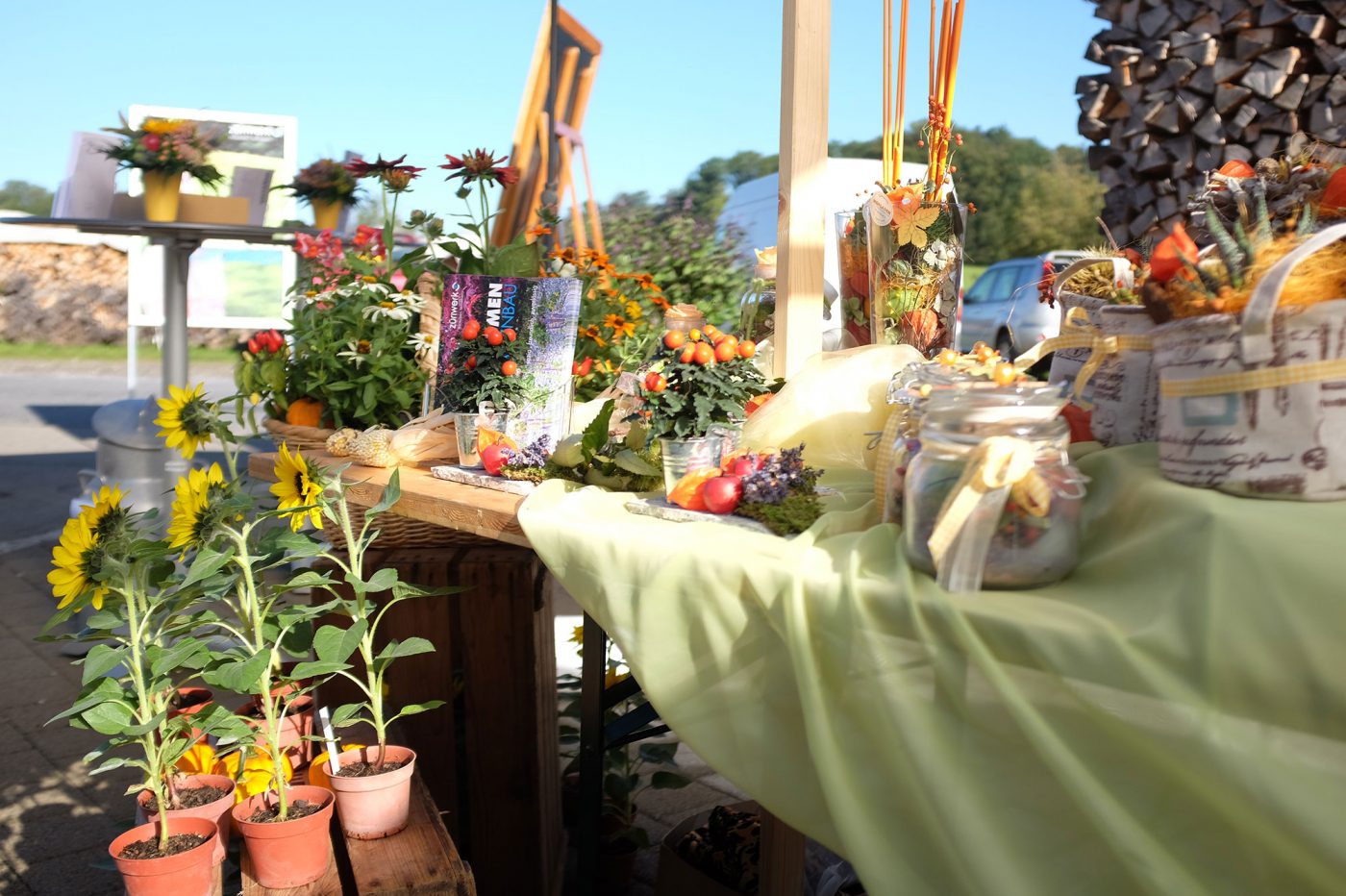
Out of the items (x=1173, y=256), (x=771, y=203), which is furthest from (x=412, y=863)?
(x=771, y=203)

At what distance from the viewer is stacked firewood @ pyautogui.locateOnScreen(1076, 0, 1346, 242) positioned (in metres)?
4.34

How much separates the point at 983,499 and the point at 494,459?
1.00m

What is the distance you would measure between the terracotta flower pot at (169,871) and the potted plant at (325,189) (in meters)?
2.61

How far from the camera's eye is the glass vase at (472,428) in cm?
192

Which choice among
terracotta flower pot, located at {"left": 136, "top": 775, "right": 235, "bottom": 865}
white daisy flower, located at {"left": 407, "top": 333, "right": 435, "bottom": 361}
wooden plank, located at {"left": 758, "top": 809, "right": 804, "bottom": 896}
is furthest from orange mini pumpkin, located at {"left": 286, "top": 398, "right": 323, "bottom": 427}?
wooden plank, located at {"left": 758, "top": 809, "right": 804, "bottom": 896}

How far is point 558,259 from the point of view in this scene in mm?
2377

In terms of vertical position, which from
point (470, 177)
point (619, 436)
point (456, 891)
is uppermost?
point (470, 177)

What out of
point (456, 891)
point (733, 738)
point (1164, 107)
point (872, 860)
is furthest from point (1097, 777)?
point (1164, 107)

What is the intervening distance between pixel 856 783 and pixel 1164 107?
4613 millimetres

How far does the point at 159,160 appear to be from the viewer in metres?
3.58

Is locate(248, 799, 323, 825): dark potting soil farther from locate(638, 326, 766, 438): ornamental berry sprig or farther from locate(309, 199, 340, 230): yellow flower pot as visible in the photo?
locate(309, 199, 340, 230): yellow flower pot

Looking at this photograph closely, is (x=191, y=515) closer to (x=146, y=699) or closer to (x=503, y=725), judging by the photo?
(x=146, y=699)

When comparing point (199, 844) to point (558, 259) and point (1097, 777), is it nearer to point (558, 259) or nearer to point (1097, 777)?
point (1097, 777)

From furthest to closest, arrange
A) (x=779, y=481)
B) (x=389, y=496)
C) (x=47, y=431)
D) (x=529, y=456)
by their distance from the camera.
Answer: (x=47, y=431), (x=529, y=456), (x=389, y=496), (x=779, y=481)
